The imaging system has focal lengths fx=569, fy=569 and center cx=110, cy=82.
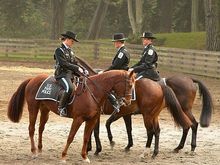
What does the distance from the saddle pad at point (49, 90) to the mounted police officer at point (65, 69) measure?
6.8 inches

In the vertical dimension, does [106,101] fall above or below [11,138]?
above

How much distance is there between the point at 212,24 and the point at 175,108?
1994cm

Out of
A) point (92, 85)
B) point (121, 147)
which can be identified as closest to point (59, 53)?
point (92, 85)

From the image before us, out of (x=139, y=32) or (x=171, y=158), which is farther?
(x=139, y=32)

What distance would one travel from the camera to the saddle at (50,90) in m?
11.2

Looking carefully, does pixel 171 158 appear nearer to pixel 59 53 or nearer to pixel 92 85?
pixel 92 85

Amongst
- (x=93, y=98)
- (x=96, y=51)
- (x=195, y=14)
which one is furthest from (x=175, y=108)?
(x=195, y=14)

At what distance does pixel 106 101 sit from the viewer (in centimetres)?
1186

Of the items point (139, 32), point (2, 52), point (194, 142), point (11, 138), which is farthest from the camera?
point (139, 32)

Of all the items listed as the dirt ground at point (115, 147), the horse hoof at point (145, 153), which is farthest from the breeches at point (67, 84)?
the horse hoof at point (145, 153)

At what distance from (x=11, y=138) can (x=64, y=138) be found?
1262mm

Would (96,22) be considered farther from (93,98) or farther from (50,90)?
(93,98)

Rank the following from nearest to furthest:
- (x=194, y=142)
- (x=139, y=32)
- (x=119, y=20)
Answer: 1. (x=194, y=142)
2. (x=139, y=32)
3. (x=119, y=20)

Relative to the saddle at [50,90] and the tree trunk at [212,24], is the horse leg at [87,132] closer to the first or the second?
the saddle at [50,90]
